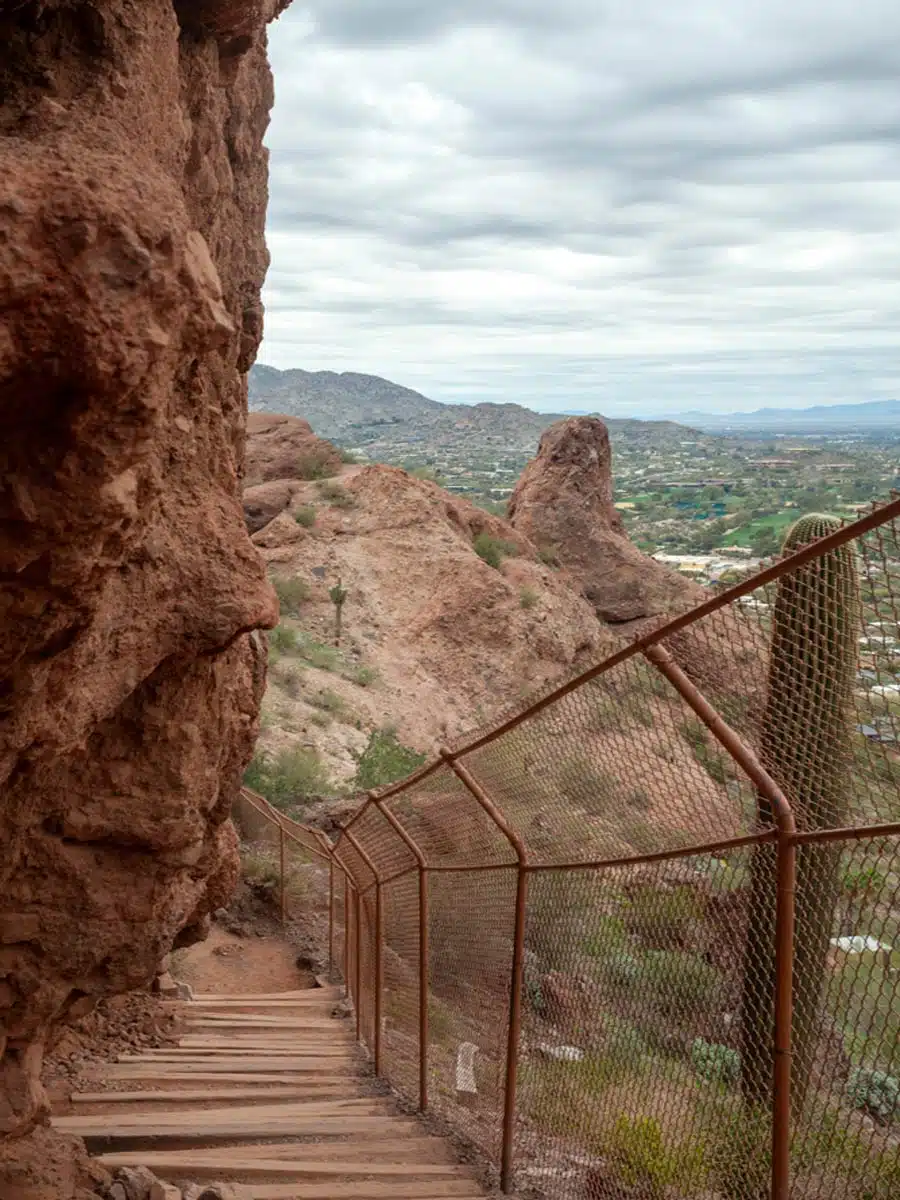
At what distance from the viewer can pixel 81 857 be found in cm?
A: 461

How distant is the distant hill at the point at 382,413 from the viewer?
122 meters

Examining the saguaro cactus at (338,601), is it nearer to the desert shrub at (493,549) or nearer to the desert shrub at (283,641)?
the desert shrub at (283,641)

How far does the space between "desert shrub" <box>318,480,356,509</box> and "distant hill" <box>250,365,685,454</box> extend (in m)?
79.2

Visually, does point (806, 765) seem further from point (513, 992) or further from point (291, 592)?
point (291, 592)

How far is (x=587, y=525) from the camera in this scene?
33.2 metres

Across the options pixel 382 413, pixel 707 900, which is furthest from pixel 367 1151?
pixel 382 413

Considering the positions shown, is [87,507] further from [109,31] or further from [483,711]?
[483,711]

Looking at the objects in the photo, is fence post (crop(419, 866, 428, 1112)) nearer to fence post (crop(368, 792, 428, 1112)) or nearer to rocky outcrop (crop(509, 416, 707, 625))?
fence post (crop(368, 792, 428, 1112))

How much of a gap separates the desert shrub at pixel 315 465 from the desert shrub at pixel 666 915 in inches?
1163

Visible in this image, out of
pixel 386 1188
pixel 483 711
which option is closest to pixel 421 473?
pixel 483 711

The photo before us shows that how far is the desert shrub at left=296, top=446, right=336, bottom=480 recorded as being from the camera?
111ft

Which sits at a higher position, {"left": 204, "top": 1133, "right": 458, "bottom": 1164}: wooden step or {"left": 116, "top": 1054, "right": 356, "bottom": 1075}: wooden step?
{"left": 204, "top": 1133, "right": 458, "bottom": 1164}: wooden step

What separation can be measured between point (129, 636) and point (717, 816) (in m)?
2.11

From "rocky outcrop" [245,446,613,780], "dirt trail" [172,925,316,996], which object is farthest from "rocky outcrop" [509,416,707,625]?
"dirt trail" [172,925,316,996]
